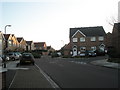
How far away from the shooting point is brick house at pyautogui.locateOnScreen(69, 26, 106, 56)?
2734 inches

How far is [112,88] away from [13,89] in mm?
4369

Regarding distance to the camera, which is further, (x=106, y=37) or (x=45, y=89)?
(x=106, y=37)

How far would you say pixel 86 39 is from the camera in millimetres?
69938

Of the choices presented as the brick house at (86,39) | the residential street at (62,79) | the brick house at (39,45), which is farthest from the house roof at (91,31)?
the brick house at (39,45)

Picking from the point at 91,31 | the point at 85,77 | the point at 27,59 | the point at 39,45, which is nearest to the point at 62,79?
the point at 85,77

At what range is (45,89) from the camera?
33.4 ft

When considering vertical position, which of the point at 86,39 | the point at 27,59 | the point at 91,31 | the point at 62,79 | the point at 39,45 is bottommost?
the point at 62,79

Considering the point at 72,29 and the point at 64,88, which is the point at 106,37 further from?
the point at 64,88

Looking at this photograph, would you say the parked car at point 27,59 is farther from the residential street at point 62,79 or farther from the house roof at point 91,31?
the house roof at point 91,31

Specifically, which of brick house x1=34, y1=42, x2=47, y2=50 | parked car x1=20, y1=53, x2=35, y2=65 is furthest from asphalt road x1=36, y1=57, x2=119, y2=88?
brick house x1=34, y1=42, x2=47, y2=50

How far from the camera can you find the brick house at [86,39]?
69438 mm

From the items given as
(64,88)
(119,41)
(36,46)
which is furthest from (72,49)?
(36,46)

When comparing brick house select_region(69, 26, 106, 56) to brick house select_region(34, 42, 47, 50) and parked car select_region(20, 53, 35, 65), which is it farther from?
brick house select_region(34, 42, 47, 50)

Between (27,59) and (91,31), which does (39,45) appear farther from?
(27,59)
